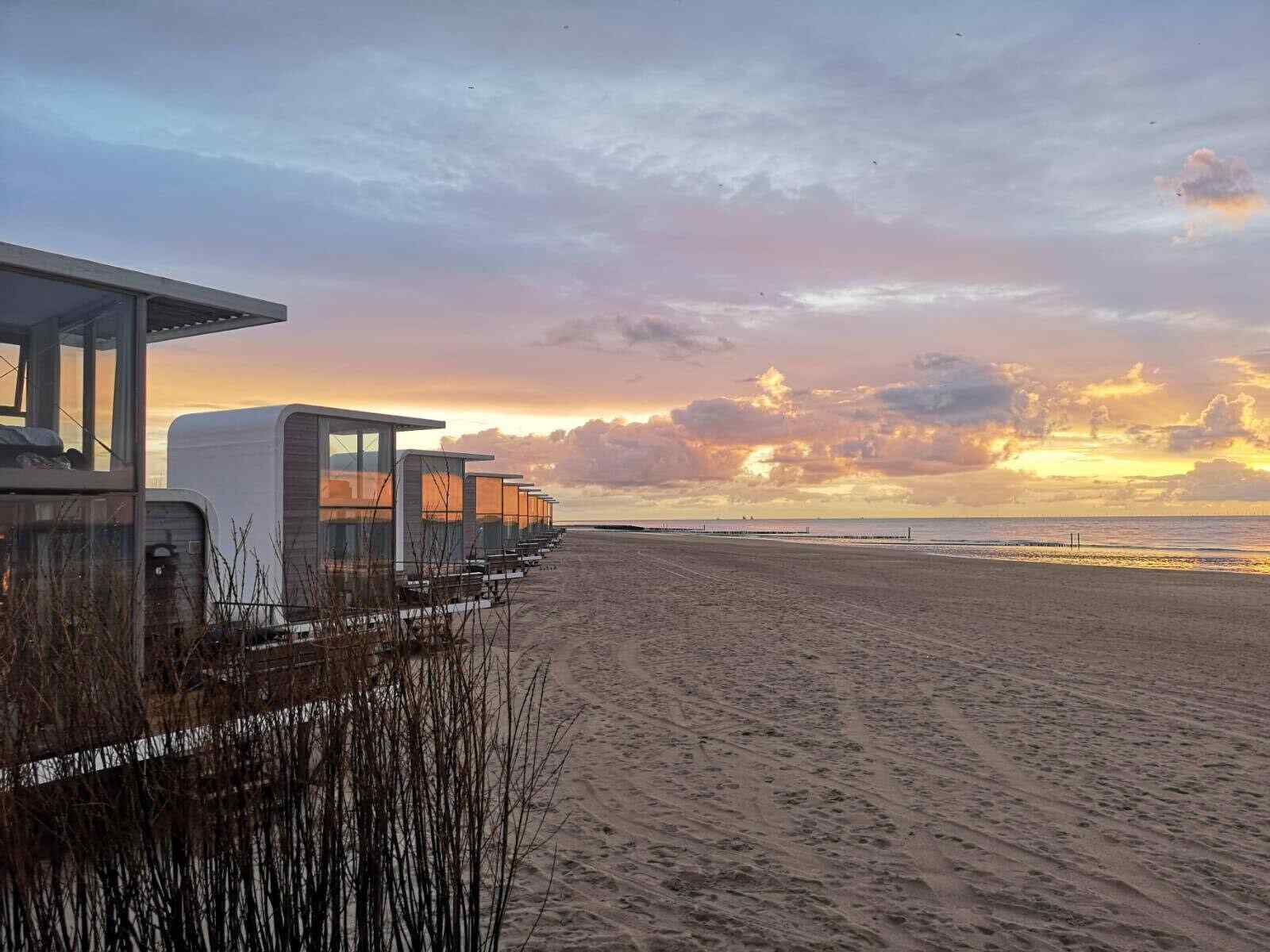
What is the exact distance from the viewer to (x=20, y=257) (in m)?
5.27

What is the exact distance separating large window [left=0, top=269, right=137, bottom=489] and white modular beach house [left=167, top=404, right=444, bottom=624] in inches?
203

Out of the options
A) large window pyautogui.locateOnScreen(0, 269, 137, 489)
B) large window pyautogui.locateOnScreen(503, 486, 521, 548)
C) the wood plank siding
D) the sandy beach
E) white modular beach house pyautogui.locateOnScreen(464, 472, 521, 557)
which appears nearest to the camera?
the sandy beach

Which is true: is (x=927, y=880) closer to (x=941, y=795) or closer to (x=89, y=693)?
(x=941, y=795)

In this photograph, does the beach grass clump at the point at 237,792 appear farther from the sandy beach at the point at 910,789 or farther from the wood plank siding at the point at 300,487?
the wood plank siding at the point at 300,487

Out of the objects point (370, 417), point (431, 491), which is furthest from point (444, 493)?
point (370, 417)

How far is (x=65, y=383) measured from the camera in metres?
5.73

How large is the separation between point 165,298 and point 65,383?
0.78 metres

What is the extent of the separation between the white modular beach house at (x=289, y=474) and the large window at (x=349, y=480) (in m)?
0.01

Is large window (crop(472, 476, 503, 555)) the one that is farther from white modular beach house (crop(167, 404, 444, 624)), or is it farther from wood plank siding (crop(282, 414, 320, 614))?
wood plank siding (crop(282, 414, 320, 614))

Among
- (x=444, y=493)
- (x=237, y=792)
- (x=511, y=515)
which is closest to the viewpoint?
(x=237, y=792)

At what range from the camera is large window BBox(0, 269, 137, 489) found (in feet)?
17.8

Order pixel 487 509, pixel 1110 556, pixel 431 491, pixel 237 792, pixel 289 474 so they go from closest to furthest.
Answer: pixel 237 792 < pixel 289 474 < pixel 431 491 < pixel 487 509 < pixel 1110 556

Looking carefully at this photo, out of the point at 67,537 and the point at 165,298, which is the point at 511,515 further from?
the point at 67,537

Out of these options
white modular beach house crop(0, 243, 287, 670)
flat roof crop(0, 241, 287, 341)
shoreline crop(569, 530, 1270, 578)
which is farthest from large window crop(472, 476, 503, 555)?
shoreline crop(569, 530, 1270, 578)
